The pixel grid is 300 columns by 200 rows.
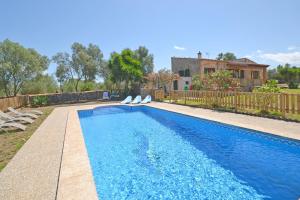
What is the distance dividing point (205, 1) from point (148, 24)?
23.0 ft

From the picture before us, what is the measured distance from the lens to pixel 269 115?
10.0 meters

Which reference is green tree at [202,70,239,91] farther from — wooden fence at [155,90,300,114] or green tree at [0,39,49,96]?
green tree at [0,39,49,96]

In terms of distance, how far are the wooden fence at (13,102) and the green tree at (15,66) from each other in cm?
1205

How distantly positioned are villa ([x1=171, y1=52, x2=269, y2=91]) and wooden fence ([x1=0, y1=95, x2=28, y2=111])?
17962mm

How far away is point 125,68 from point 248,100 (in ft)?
57.2

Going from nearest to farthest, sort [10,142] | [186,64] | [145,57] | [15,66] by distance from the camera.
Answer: [10,142], [186,64], [15,66], [145,57]

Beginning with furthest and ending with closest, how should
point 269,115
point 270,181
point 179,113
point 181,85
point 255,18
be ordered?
1. point 181,85
2. point 255,18
3. point 179,113
4. point 269,115
5. point 270,181

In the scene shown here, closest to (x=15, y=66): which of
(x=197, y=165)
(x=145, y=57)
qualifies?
(x=145, y=57)

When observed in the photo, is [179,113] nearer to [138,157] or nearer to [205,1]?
[138,157]

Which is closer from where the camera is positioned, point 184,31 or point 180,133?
point 180,133

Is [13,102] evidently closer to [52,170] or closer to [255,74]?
[52,170]

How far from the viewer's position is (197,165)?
5.73 metres

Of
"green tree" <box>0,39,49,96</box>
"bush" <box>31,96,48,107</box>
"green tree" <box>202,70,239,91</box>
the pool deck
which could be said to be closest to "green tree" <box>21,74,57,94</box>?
"green tree" <box>0,39,49,96</box>

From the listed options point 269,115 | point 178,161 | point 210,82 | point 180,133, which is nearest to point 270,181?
point 178,161
